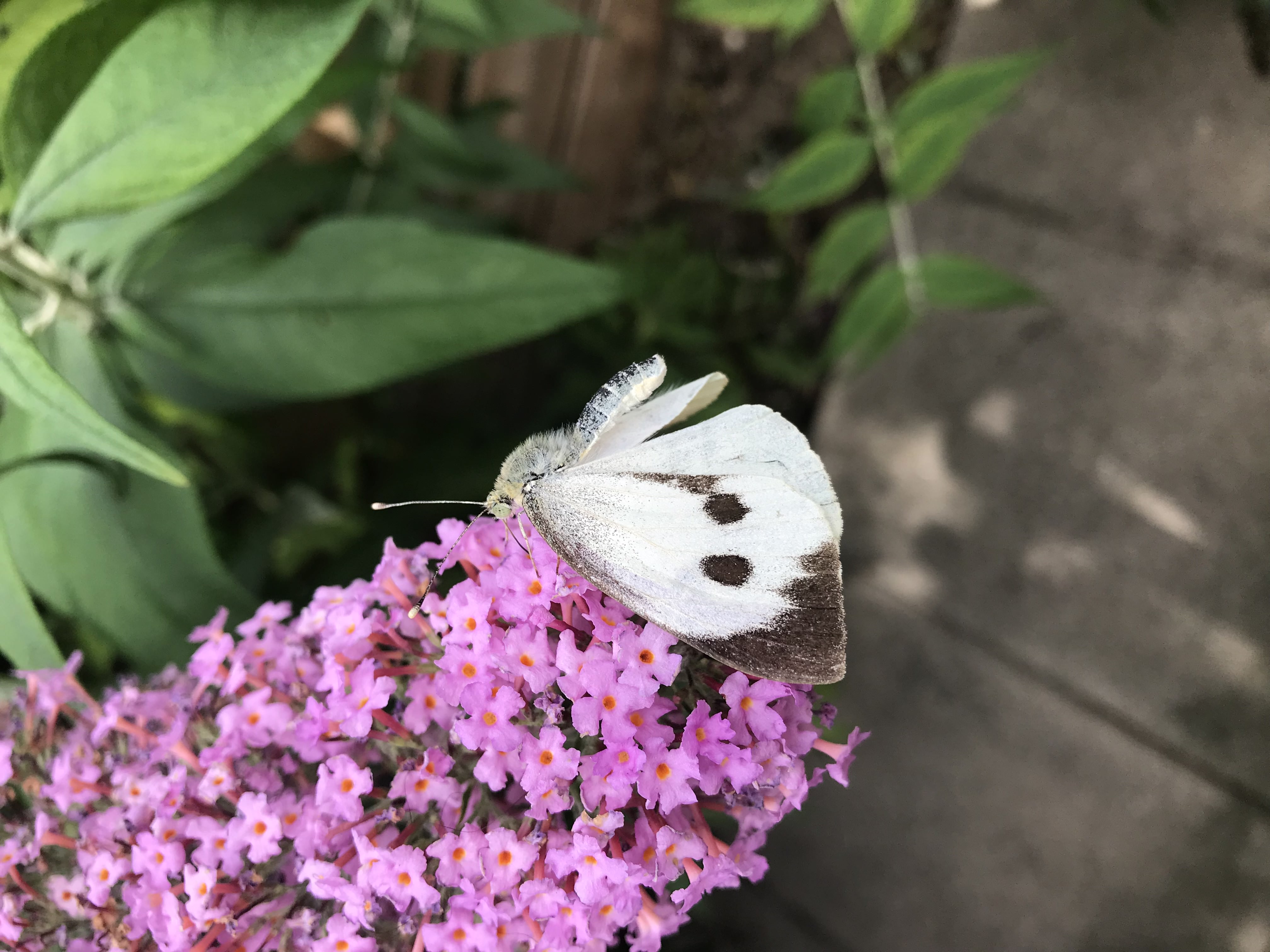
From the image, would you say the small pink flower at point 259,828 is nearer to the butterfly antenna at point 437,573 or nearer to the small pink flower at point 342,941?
the small pink flower at point 342,941

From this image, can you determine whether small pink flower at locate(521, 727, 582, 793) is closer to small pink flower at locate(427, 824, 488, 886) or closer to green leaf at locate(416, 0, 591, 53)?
small pink flower at locate(427, 824, 488, 886)

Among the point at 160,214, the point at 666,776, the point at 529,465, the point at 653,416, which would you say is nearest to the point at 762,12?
the point at 653,416

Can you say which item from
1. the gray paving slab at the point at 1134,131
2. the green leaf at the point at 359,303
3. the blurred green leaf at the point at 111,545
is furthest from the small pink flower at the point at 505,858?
the gray paving slab at the point at 1134,131

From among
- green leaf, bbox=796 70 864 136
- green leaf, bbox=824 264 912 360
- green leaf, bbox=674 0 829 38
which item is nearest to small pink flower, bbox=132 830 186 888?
green leaf, bbox=824 264 912 360

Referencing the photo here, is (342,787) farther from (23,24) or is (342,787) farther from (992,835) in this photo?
(992,835)

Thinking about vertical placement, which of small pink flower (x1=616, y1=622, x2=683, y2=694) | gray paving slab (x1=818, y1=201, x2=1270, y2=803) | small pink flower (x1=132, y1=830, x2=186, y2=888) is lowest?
gray paving slab (x1=818, y1=201, x2=1270, y2=803)

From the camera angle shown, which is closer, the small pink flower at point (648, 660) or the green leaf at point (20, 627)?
the small pink flower at point (648, 660)
